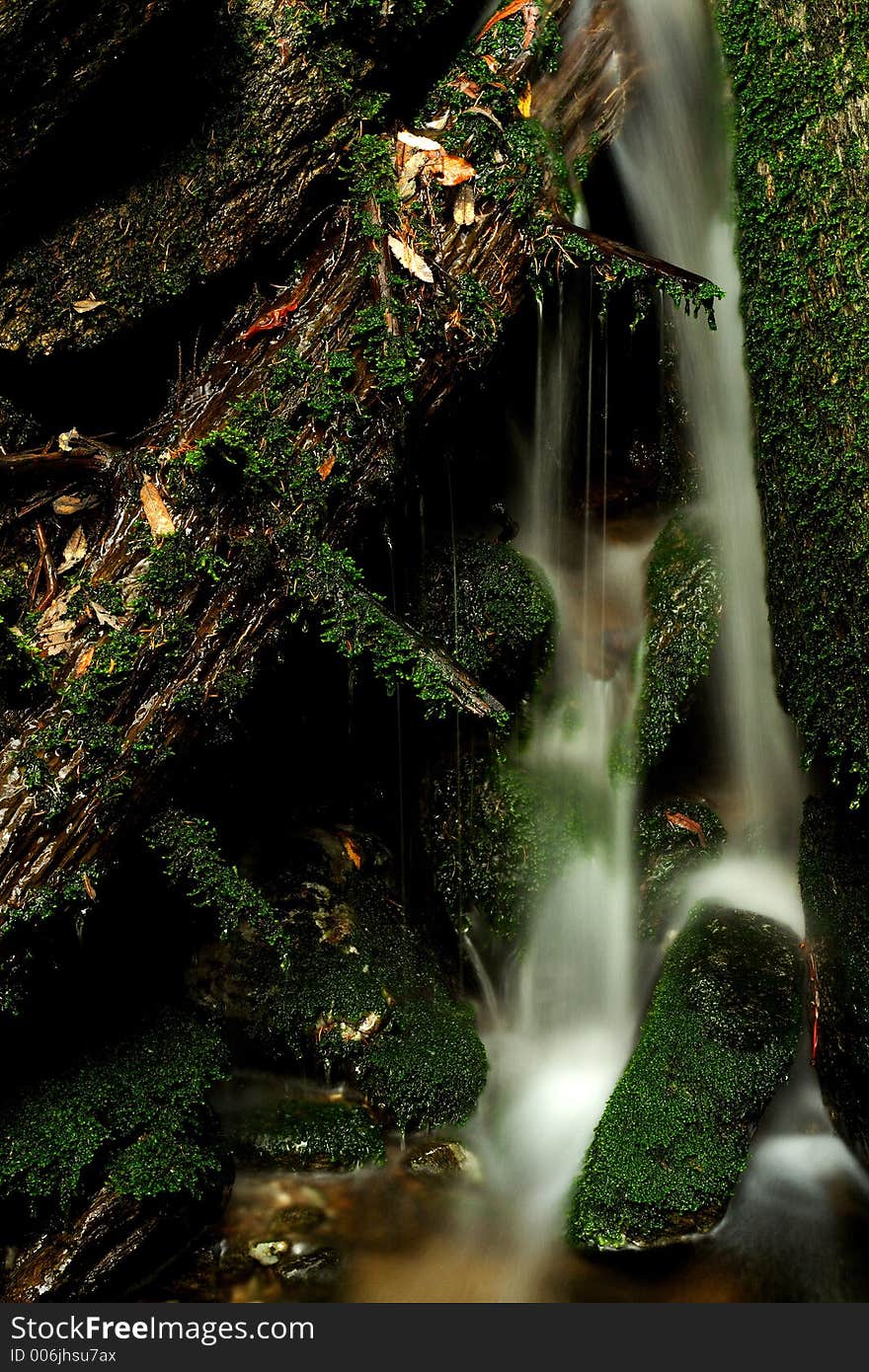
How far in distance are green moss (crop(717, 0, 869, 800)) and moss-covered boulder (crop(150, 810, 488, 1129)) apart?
6.87 feet

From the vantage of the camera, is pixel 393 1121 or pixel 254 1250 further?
pixel 393 1121

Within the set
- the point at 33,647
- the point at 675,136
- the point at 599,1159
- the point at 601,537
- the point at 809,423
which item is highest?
the point at 675,136

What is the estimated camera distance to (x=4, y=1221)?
3629mm

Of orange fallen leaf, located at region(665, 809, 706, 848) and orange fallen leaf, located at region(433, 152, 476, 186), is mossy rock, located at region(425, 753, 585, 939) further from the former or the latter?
orange fallen leaf, located at region(433, 152, 476, 186)

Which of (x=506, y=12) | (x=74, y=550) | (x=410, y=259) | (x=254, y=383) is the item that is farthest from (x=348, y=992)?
(x=506, y=12)

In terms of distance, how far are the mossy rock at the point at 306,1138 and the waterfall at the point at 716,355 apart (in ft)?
7.37

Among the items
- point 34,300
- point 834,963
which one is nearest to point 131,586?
point 34,300

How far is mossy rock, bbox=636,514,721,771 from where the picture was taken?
4977mm

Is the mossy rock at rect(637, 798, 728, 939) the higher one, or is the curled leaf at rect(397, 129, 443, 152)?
the curled leaf at rect(397, 129, 443, 152)

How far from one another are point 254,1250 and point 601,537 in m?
3.67

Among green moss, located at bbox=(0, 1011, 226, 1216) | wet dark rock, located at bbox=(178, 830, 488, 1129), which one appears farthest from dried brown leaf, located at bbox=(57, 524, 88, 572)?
green moss, located at bbox=(0, 1011, 226, 1216)

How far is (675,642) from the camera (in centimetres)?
502

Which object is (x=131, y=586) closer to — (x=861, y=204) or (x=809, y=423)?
(x=809, y=423)

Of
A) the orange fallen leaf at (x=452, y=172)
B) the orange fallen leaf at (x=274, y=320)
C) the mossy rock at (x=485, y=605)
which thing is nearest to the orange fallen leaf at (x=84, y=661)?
the orange fallen leaf at (x=274, y=320)
